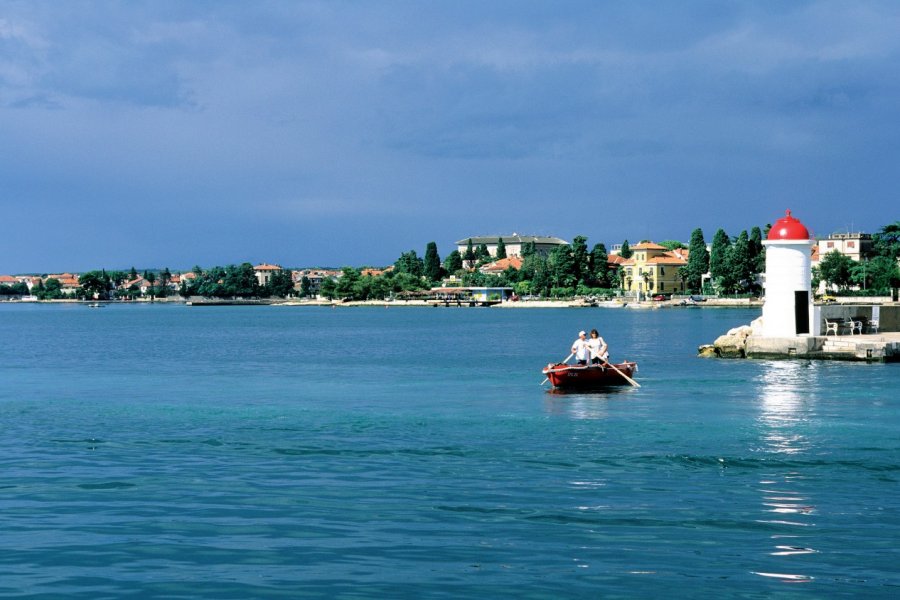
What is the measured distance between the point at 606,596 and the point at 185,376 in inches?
1298

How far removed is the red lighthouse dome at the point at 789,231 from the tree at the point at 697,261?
130 meters

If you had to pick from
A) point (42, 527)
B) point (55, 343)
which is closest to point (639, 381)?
point (42, 527)

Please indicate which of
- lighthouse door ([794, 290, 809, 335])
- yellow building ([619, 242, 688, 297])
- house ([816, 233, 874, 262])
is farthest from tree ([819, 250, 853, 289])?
lighthouse door ([794, 290, 809, 335])

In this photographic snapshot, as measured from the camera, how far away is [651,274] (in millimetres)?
189500

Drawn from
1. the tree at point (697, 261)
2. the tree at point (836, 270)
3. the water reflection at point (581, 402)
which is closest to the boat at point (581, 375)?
the water reflection at point (581, 402)

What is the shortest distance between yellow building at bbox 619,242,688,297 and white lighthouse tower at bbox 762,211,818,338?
145116 millimetres

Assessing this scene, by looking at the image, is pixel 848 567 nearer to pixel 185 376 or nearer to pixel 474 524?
pixel 474 524

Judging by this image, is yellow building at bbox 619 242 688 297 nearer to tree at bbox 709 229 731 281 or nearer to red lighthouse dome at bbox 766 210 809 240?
tree at bbox 709 229 731 281

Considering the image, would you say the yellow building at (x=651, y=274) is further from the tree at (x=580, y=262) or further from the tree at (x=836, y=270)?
the tree at (x=836, y=270)

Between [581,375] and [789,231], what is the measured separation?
1462cm

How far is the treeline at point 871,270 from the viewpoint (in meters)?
124

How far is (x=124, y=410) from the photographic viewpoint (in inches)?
1121

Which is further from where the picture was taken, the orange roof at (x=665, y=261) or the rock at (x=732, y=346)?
the orange roof at (x=665, y=261)

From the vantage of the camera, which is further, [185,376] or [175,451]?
[185,376]
